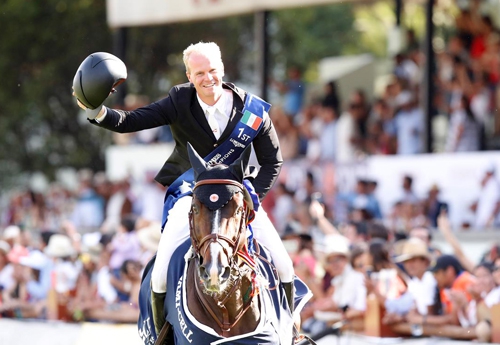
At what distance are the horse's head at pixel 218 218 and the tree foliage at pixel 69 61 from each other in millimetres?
18867

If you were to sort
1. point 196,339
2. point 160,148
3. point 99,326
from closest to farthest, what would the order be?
point 196,339 < point 99,326 < point 160,148

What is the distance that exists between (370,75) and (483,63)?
9.90 meters

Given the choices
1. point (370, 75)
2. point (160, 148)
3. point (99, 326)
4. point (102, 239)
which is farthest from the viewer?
point (370, 75)

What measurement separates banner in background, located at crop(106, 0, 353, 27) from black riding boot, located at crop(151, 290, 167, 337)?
34.6 feet

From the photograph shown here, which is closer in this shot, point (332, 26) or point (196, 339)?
point (196, 339)

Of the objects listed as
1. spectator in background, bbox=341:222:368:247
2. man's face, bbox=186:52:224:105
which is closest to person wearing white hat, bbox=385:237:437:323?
spectator in background, bbox=341:222:368:247

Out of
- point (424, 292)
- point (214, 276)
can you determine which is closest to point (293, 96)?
point (424, 292)

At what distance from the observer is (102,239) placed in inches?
553

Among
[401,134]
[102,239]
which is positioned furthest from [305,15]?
[102,239]

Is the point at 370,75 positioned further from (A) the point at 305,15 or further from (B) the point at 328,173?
(B) the point at 328,173

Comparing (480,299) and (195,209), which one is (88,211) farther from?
(195,209)

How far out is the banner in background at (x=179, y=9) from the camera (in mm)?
17297

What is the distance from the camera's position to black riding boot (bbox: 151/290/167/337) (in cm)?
661

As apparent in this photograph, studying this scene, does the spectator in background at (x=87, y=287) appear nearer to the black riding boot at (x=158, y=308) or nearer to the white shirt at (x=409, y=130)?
the white shirt at (x=409, y=130)
